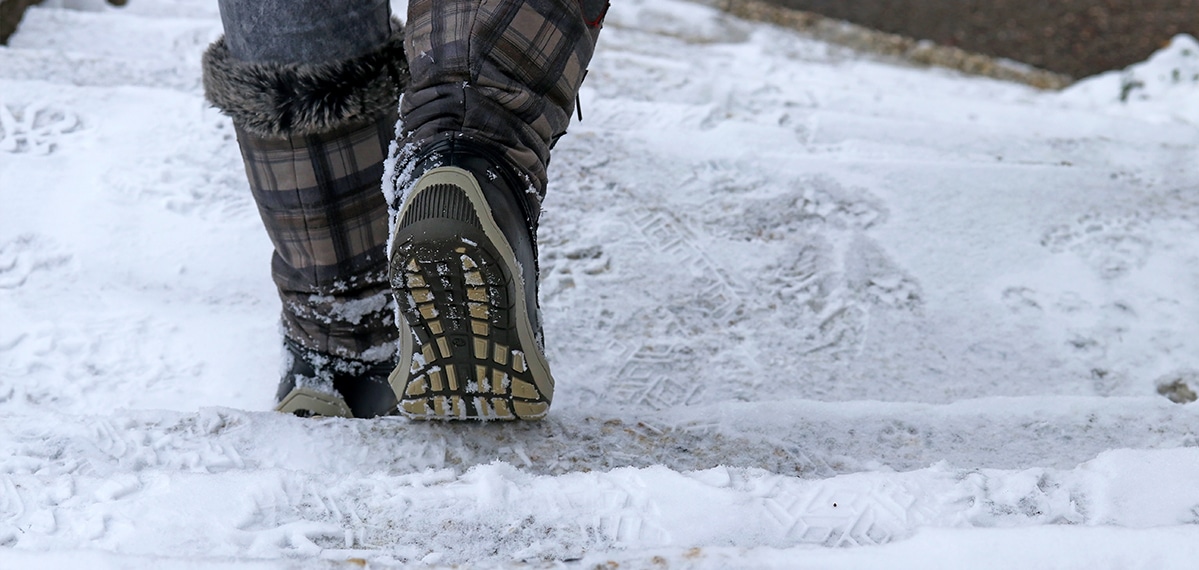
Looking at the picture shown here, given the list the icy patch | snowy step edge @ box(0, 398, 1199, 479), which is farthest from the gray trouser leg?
the icy patch

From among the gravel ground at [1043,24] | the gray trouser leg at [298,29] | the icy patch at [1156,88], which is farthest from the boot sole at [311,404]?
the gravel ground at [1043,24]

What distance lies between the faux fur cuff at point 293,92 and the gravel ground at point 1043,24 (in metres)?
4.21

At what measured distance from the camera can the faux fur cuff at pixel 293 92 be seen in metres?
1.28

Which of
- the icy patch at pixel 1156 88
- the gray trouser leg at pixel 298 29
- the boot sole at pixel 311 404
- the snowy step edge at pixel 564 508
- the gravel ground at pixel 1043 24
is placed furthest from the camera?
the gravel ground at pixel 1043 24

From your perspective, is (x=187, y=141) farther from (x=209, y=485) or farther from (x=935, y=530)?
(x=935, y=530)

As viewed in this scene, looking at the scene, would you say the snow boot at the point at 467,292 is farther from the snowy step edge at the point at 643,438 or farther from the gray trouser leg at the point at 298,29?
the gray trouser leg at the point at 298,29

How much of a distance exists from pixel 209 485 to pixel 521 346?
411 mm

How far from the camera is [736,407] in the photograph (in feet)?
4.84

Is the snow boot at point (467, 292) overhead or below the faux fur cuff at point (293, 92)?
below

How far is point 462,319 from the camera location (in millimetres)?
1144

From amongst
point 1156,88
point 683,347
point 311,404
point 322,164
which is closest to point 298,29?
point 322,164

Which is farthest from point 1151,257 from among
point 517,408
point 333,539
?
point 333,539

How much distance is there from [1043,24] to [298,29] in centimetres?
494

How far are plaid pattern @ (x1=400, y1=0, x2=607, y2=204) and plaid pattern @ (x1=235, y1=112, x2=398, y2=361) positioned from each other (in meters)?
0.20
